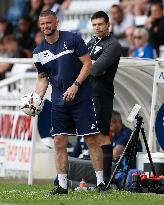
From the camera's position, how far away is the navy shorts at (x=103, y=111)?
1310cm

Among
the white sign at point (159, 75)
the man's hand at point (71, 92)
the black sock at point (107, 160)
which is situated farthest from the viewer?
the white sign at point (159, 75)

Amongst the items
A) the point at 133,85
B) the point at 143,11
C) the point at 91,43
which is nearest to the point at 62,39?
the point at 91,43

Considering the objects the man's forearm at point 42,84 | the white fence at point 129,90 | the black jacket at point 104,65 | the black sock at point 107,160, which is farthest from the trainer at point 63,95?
the white fence at point 129,90

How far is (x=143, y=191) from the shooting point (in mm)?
12633

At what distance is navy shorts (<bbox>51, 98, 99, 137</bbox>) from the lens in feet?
40.2

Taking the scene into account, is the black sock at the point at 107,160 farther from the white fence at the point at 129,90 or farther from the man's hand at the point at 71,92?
the man's hand at the point at 71,92

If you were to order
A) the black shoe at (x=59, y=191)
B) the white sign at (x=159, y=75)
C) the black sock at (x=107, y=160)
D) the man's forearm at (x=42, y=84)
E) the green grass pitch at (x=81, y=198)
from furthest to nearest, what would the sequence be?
the white sign at (x=159, y=75) → the black sock at (x=107, y=160) → the man's forearm at (x=42, y=84) → the black shoe at (x=59, y=191) → the green grass pitch at (x=81, y=198)

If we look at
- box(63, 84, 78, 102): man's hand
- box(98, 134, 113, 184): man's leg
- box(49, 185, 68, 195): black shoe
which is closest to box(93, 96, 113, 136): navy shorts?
box(98, 134, 113, 184): man's leg

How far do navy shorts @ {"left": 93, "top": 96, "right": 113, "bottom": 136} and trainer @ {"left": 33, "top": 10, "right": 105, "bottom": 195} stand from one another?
793 millimetres

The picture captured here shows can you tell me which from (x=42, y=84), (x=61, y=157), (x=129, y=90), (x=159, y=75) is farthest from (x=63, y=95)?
(x=129, y=90)

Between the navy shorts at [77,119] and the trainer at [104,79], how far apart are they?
31.1 inches

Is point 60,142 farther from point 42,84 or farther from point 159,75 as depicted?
point 159,75

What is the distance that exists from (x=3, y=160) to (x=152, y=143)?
9.78 ft

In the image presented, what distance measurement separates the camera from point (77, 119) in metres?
12.3
